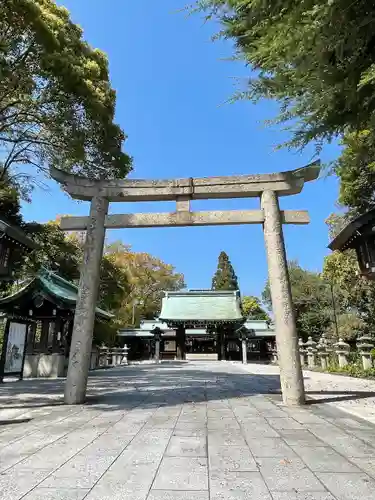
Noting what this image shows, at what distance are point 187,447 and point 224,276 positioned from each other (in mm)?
47394

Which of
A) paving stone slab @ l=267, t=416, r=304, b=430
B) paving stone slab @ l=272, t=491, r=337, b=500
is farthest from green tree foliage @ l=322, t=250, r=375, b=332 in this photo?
paving stone slab @ l=272, t=491, r=337, b=500

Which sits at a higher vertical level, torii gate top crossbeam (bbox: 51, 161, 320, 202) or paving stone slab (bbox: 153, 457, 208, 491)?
torii gate top crossbeam (bbox: 51, 161, 320, 202)

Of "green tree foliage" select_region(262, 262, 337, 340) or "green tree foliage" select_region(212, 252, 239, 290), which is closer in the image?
"green tree foliage" select_region(262, 262, 337, 340)

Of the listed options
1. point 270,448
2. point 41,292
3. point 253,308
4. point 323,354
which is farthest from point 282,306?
point 253,308

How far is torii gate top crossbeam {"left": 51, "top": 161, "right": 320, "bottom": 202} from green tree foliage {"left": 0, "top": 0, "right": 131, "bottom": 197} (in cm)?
238

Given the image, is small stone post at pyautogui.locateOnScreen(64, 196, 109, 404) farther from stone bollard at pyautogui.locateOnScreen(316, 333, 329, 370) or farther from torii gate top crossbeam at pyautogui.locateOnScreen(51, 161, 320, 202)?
stone bollard at pyautogui.locateOnScreen(316, 333, 329, 370)

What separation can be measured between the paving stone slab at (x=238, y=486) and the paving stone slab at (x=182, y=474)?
3.6 inches

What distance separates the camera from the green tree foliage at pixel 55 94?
7766 millimetres

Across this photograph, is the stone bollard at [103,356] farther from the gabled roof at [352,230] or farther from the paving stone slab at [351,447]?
the paving stone slab at [351,447]

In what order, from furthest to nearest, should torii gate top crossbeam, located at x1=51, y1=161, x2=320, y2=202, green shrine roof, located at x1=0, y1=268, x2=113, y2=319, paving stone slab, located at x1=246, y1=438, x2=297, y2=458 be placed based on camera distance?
green shrine roof, located at x1=0, y1=268, x2=113, y2=319
torii gate top crossbeam, located at x1=51, y1=161, x2=320, y2=202
paving stone slab, located at x1=246, y1=438, x2=297, y2=458

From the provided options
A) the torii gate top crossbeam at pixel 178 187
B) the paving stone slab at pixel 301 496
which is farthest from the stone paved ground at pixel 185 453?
the torii gate top crossbeam at pixel 178 187

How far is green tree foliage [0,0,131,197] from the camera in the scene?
777 cm

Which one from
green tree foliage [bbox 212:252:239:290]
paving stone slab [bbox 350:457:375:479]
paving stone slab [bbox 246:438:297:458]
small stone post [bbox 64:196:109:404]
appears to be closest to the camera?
paving stone slab [bbox 350:457:375:479]

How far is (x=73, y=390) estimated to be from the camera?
20.6 ft
